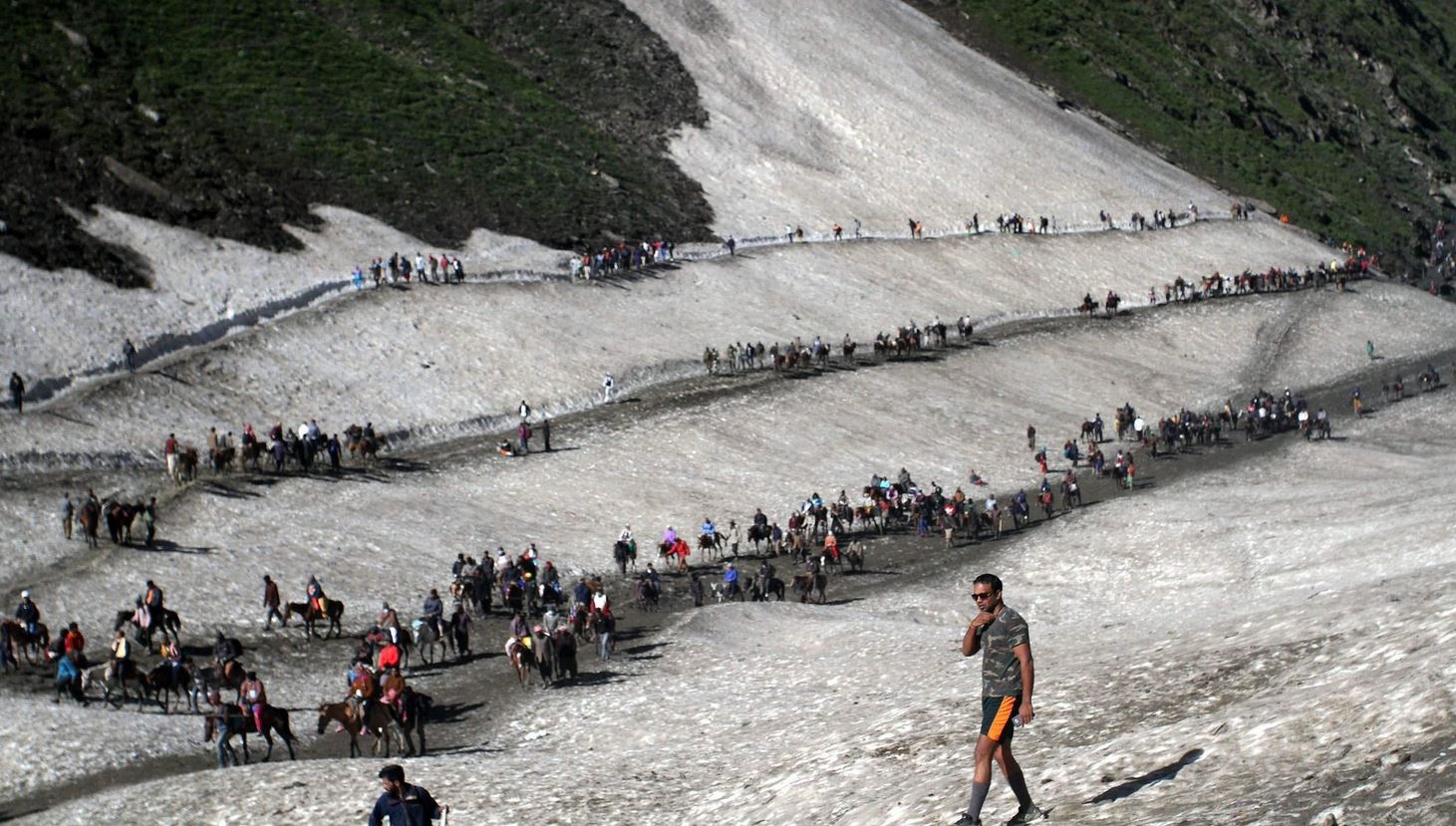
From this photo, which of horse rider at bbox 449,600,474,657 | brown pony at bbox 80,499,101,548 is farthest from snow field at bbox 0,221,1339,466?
horse rider at bbox 449,600,474,657

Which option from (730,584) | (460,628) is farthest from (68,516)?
(730,584)

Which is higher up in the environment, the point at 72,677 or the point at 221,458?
the point at 221,458

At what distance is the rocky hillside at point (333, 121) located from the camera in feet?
264

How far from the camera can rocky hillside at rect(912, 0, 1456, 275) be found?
135 meters

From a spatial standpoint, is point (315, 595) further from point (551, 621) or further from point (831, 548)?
point (831, 548)

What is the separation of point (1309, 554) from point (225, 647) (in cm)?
2937

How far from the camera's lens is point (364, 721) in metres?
33.7

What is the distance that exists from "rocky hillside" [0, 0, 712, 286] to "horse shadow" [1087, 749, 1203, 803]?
59339mm

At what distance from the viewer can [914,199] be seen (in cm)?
11094

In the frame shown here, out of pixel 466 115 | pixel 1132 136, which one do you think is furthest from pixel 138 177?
pixel 1132 136

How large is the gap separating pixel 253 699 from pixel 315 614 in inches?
382

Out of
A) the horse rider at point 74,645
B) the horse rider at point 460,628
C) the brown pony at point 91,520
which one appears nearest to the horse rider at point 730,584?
the horse rider at point 460,628

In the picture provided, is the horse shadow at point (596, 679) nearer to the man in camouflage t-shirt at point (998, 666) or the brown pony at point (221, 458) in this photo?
the brown pony at point (221, 458)

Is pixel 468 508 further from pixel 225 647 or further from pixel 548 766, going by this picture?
pixel 548 766
